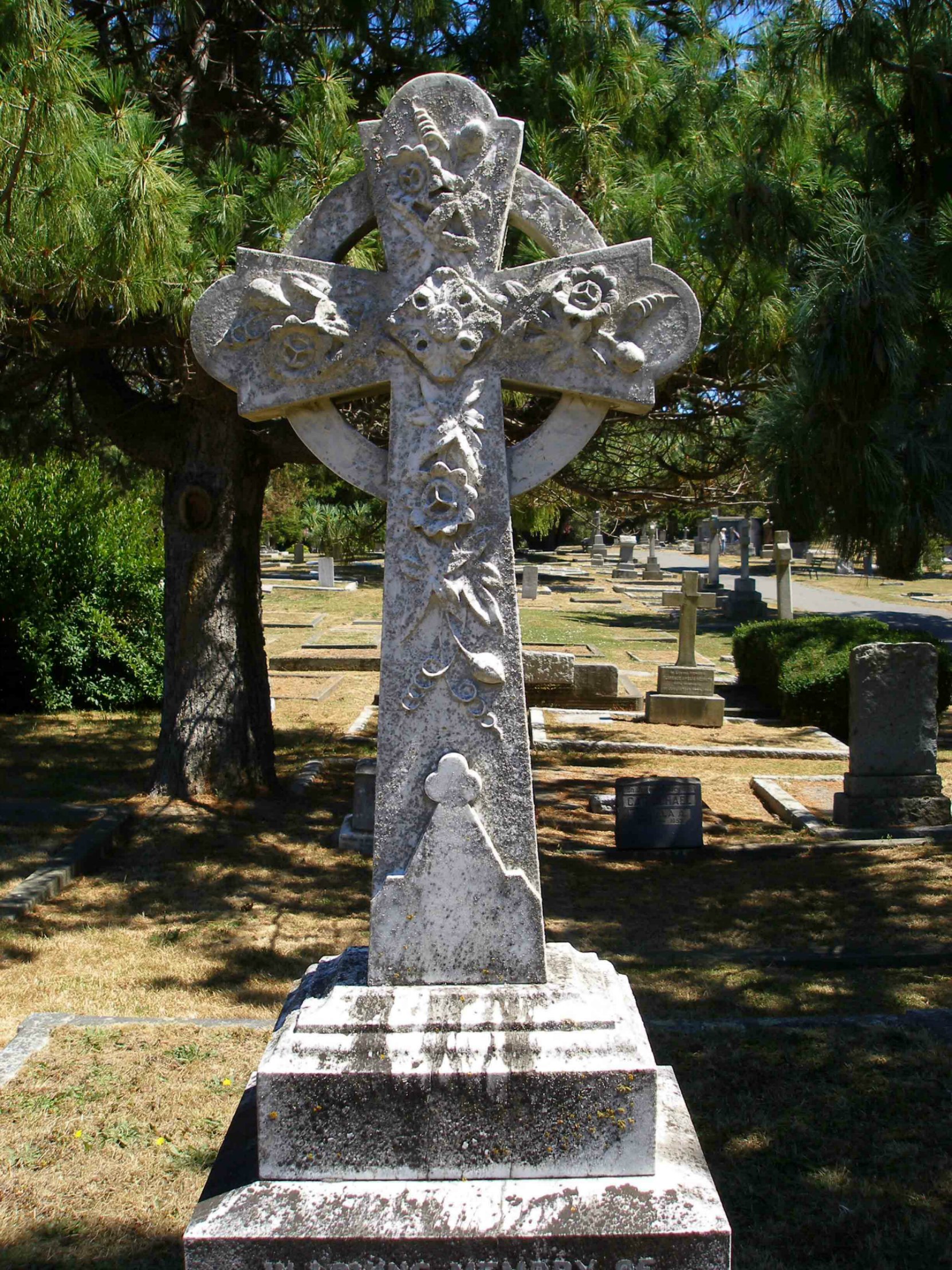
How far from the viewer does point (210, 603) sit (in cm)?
824

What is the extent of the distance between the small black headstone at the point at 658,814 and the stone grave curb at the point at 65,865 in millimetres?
3508

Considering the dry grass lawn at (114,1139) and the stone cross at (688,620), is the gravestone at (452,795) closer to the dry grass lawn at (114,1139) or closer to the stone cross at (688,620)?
the dry grass lawn at (114,1139)

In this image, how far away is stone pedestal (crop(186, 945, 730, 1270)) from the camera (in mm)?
2355

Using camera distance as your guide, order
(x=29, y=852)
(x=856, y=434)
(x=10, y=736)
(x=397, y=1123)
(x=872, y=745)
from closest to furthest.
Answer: (x=397, y=1123), (x=856, y=434), (x=29, y=852), (x=872, y=745), (x=10, y=736)

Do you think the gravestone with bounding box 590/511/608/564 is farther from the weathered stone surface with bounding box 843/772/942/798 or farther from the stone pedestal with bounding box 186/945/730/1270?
the stone pedestal with bounding box 186/945/730/1270

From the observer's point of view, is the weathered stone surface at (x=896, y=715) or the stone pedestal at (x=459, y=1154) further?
the weathered stone surface at (x=896, y=715)

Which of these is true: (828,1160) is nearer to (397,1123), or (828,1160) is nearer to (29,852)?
(397,1123)

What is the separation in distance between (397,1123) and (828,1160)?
1.89 meters

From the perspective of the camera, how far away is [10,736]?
11.6 metres

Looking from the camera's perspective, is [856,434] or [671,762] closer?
[856,434]

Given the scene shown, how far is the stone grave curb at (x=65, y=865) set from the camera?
251 inches

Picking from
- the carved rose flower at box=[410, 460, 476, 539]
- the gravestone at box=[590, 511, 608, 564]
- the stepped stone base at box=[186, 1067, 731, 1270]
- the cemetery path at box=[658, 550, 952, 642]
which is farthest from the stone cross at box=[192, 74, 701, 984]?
Answer: the gravestone at box=[590, 511, 608, 564]

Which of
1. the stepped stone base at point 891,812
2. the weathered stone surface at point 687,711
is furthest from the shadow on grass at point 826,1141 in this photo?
the weathered stone surface at point 687,711

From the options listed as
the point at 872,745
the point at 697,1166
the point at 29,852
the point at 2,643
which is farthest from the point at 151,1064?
the point at 2,643
